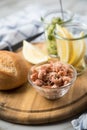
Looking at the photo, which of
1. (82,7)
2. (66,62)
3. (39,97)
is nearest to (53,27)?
(66,62)

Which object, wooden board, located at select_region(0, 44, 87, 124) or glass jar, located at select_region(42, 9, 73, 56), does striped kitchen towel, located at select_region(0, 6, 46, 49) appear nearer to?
glass jar, located at select_region(42, 9, 73, 56)

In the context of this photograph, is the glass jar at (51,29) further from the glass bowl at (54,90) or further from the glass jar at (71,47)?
the glass bowl at (54,90)

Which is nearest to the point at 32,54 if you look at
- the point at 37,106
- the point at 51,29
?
the point at 51,29

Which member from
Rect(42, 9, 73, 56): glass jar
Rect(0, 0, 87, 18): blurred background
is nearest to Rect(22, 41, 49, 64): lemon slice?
Rect(42, 9, 73, 56): glass jar

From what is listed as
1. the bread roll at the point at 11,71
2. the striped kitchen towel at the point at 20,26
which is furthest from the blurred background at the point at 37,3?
the bread roll at the point at 11,71

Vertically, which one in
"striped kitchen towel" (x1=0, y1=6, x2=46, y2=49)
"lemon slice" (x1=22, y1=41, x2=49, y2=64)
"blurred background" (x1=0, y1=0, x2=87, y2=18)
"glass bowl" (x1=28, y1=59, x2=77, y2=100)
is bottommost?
"blurred background" (x1=0, y1=0, x2=87, y2=18)
